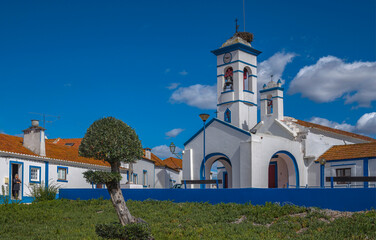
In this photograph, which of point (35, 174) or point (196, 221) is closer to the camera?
point (196, 221)

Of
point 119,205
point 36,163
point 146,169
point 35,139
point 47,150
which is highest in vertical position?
→ point 35,139

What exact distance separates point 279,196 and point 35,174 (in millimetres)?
15733

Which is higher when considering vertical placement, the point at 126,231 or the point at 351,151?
the point at 351,151

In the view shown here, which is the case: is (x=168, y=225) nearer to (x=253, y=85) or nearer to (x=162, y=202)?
(x=162, y=202)

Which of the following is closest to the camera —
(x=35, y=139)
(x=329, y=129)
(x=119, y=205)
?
(x=119, y=205)

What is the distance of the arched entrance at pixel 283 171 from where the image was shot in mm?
28031

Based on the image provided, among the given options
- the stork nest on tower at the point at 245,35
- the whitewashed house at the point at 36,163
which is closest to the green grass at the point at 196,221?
the whitewashed house at the point at 36,163

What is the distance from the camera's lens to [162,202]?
21531 mm

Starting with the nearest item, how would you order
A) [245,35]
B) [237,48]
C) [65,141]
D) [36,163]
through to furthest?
[36,163], [237,48], [245,35], [65,141]

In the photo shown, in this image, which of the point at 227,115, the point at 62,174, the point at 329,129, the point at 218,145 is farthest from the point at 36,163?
the point at 329,129

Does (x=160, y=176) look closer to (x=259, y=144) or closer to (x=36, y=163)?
(x=36, y=163)

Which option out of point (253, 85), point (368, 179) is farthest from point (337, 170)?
point (253, 85)

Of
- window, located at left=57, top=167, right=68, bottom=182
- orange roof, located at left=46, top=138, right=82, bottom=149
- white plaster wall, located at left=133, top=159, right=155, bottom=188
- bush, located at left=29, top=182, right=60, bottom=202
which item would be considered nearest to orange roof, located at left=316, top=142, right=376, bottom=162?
bush, located at left=29, top=182, right=60, bottom=202

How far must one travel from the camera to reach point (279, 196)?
61.2 feet
